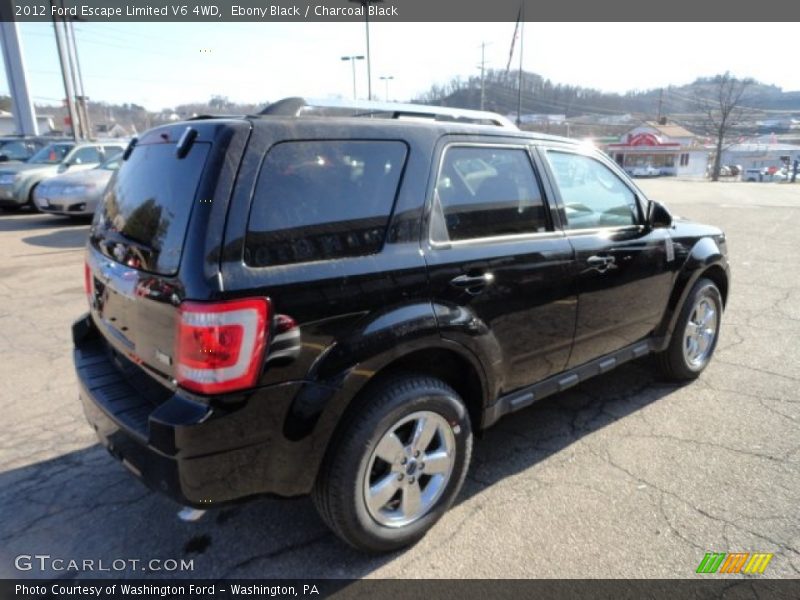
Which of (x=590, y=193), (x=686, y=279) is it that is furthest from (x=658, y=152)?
(x=590, y=193)

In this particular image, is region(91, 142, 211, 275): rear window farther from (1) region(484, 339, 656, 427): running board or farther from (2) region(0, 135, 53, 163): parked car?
(2) region(0, 135, 53, 163): parked car

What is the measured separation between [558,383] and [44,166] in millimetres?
13990

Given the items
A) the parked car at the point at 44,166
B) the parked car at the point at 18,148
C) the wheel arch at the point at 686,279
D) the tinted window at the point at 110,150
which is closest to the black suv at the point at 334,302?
the wheel arch at the point at 686,279

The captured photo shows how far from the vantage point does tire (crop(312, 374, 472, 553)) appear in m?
2.22

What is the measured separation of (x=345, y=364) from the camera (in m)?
2.13

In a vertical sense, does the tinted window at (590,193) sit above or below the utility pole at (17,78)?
below

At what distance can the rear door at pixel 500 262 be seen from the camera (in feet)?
8.25

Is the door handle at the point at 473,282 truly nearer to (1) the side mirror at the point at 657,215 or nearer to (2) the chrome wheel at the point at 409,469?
(2) the chrome wheel at the point at 409,469

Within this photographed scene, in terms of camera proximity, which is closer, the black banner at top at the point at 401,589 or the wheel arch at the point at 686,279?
the black banner at top at the point at 401,589

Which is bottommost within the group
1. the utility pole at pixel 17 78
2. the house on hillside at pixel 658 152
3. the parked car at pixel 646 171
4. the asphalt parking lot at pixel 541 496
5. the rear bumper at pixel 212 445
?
the parked car at pixel 646 171

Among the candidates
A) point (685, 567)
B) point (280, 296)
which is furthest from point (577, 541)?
point (280, 296)

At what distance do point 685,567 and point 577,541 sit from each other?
0.45 m

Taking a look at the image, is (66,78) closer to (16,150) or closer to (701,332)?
(16,150)

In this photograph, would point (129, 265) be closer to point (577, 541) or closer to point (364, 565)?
point (364, 565)
